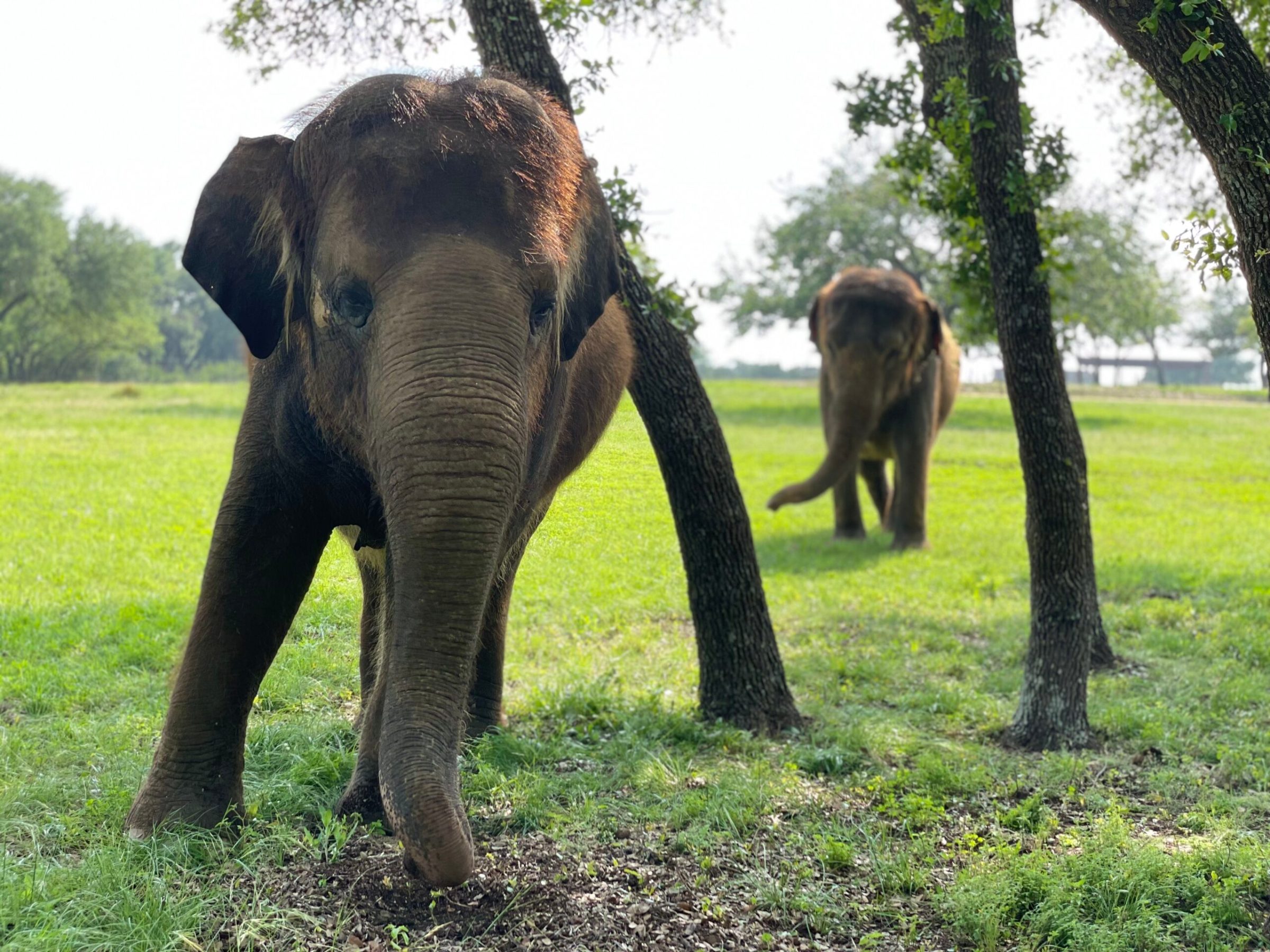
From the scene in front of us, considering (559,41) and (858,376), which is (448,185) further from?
(858,376)

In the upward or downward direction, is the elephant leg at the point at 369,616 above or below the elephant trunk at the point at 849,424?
below

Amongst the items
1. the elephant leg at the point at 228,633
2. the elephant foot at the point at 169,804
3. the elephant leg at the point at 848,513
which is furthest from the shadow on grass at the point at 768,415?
the elephant foot at the point at 169,804

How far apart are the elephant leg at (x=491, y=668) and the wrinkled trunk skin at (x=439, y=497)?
2.27 m

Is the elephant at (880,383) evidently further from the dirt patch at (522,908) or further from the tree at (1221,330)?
the tree at (1221,330)

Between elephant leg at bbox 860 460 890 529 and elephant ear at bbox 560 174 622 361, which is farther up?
elephant ear at bbox 560 174 622 361

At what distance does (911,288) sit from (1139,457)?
15011mm

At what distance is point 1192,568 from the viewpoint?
1250cm

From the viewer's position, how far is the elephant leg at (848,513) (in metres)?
15.1

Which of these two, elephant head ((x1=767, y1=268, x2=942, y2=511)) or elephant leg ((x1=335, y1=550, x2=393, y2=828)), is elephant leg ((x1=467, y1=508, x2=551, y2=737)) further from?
elephant head ((x1=767, y1=268, x2=942, y2=511))

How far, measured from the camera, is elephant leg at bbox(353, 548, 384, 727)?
215 inches

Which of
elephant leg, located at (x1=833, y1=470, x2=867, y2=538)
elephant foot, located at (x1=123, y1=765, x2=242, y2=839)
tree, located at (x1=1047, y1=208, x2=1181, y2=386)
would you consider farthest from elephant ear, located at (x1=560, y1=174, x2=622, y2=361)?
tree, located at (x1=1047, y1=208, x2=1181, y2=386)

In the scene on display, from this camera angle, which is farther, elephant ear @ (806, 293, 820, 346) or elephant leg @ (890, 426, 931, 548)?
elephant ear @ (806, 293, 820, 346)

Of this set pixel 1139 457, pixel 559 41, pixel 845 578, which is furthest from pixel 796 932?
pixel 1139 457

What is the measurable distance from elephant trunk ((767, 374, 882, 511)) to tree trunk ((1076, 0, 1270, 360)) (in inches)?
318
